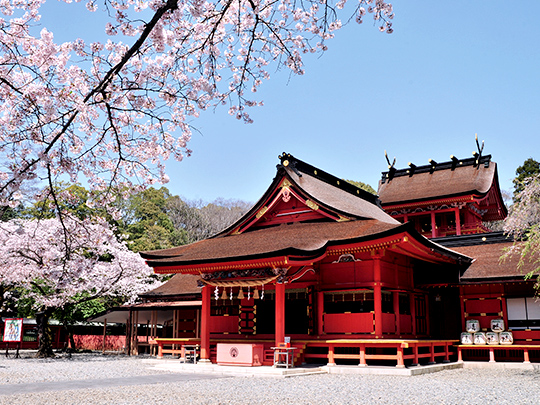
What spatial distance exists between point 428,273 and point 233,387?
10002 millimetres

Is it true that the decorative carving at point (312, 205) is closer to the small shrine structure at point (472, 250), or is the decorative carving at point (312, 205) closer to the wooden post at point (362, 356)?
the small shrine structure at point (472, 250)

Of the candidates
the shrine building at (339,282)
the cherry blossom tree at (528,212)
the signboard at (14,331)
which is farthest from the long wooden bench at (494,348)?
the signboard at (14,331)

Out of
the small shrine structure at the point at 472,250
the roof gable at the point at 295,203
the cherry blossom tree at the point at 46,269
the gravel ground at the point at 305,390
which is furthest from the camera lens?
the cherry blossom tree at the point at 46,269

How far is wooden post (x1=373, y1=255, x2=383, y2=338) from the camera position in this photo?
15.9m

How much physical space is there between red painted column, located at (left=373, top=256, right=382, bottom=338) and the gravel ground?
1.96 metres

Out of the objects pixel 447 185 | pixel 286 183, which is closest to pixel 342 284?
pixel 286 183

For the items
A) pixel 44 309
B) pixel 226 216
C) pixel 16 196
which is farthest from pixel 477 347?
pixel 226 216

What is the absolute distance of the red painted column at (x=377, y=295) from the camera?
1592 cm

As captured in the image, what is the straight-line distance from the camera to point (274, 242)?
1733 cm

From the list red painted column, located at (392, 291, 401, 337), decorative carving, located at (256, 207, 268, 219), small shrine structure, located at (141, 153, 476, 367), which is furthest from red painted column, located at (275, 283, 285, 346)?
decorative carving, located at (256, 207, 268, 219)

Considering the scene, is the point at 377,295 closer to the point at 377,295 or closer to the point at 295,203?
the point at 377,295

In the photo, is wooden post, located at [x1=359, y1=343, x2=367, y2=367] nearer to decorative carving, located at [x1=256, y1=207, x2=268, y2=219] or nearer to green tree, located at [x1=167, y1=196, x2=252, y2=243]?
decorative carving, located at [x1=256, y1=207, x2=268, y2=219]

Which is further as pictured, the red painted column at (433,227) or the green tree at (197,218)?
the green tree at (197,218)

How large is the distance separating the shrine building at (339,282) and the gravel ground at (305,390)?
2235 mm
